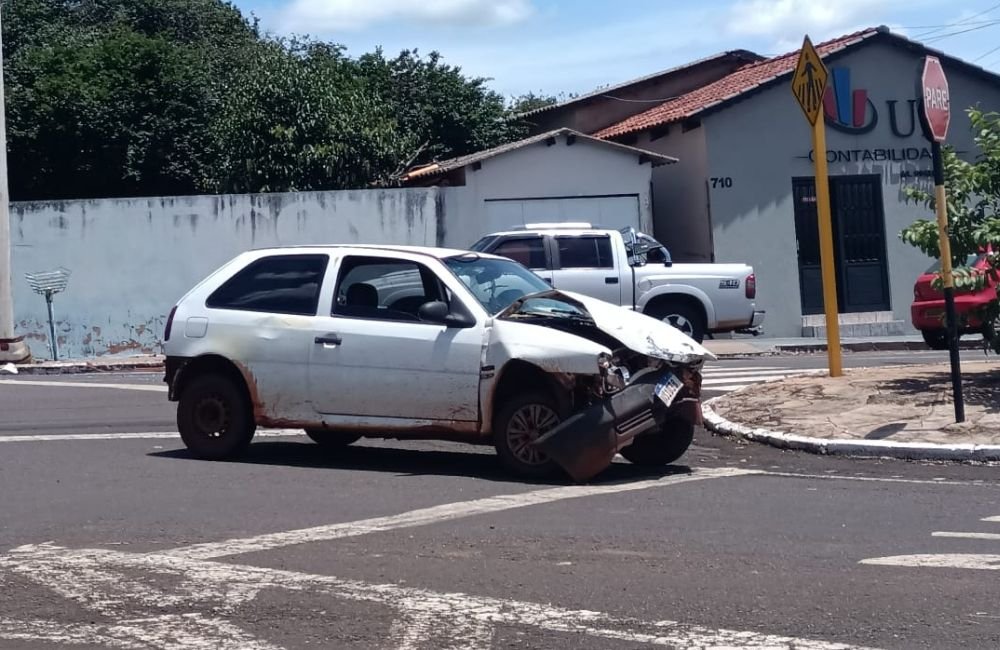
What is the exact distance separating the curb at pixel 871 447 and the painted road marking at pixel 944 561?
347 centimetres

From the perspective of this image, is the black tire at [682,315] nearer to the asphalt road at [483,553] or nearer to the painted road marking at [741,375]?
the painted road marking at [741,375]

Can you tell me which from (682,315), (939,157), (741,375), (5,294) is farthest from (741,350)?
(5,294)

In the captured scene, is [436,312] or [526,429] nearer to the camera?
[526,429]

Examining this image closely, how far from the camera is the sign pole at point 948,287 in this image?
10.7m

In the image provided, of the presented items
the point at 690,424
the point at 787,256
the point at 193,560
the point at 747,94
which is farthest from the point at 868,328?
the point at 193,560

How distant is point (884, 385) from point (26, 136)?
2281 cm

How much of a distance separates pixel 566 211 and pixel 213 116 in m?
10.7

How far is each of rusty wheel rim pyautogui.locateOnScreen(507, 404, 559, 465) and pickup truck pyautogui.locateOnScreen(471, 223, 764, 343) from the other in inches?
375

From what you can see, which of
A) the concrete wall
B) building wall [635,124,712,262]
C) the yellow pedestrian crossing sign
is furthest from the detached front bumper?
building wall [635,124,712,262]

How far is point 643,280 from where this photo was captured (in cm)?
1917

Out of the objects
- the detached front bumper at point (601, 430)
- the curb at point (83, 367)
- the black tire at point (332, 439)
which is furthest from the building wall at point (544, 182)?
the detached front bumper at point (601, 430)

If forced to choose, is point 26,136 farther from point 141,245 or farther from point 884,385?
point 884,385

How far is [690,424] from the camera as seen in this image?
1004 centimetres

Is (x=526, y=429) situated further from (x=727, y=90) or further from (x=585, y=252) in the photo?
(x=727, y=90)
